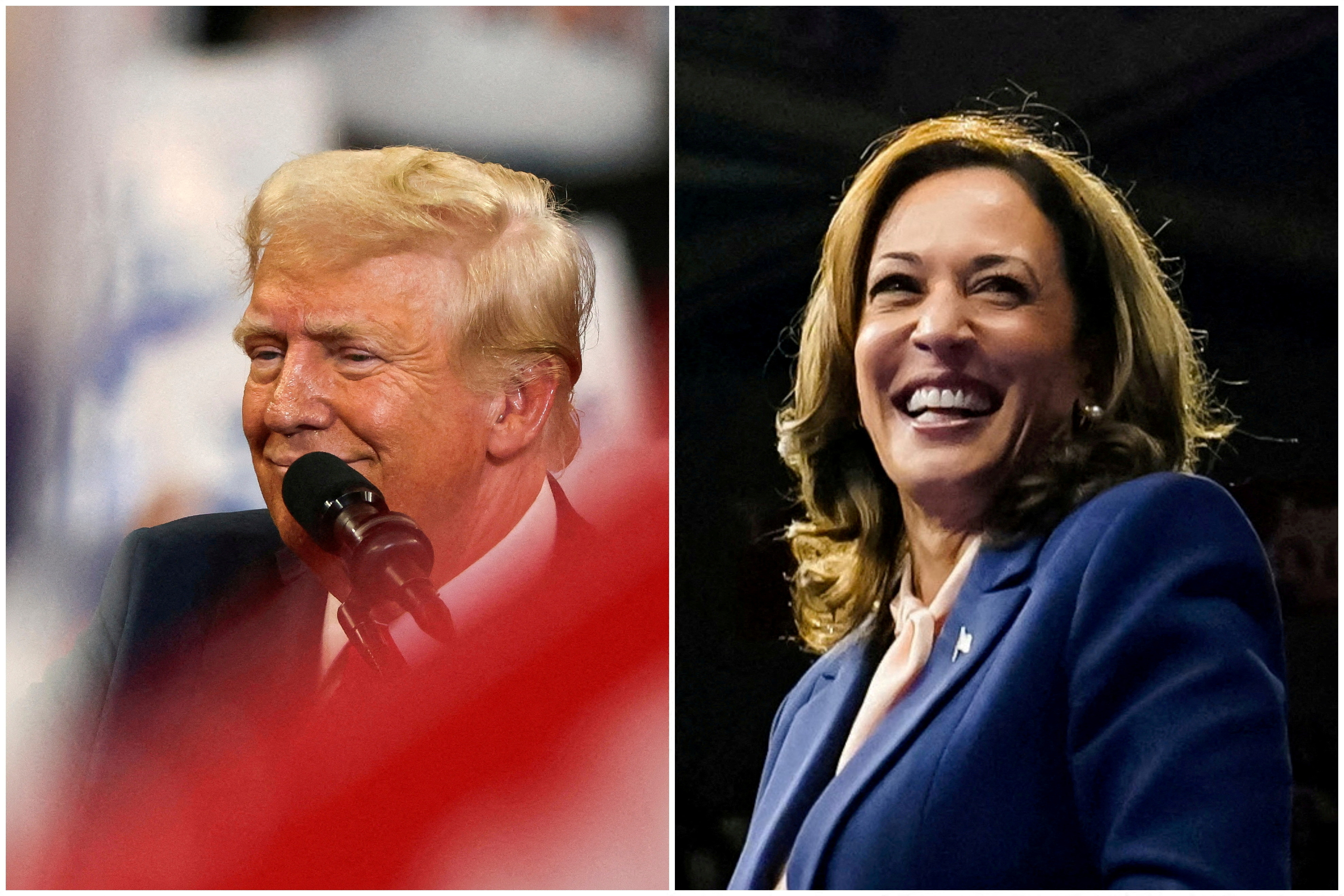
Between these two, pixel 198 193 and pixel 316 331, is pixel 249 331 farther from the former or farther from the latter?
pixel 198 193

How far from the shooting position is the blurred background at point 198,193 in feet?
9.96

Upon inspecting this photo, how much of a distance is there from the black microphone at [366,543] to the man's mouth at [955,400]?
1.18 meters

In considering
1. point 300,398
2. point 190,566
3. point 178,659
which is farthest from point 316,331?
point 178,659

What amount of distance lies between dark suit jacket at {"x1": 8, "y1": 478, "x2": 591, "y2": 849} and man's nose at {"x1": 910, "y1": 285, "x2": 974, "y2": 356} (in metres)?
0.92

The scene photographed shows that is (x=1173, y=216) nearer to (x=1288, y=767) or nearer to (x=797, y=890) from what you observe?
(x=1288, y=767)

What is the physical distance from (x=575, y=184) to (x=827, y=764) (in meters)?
1.51

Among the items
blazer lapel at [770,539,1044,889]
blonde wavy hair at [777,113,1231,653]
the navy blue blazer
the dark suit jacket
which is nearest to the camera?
the navy blue blazer

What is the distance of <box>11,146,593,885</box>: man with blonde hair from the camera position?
2.95m

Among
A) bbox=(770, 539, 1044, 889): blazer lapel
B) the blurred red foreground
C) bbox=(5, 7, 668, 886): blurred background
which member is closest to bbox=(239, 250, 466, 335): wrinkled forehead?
bbox=(5, 7, 668, 886): blurred background

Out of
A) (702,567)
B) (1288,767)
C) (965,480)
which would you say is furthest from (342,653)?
(1288,767)

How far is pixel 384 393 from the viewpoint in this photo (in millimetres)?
2936

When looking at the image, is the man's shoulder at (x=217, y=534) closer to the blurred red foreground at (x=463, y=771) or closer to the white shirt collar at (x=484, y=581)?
the white shirt collar at (x=484, y=581)

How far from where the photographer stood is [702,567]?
2.96 m

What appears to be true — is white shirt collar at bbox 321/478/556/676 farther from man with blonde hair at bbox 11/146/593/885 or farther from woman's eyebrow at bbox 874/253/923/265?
woman's eyebrow at bbox 874/253/923/265
